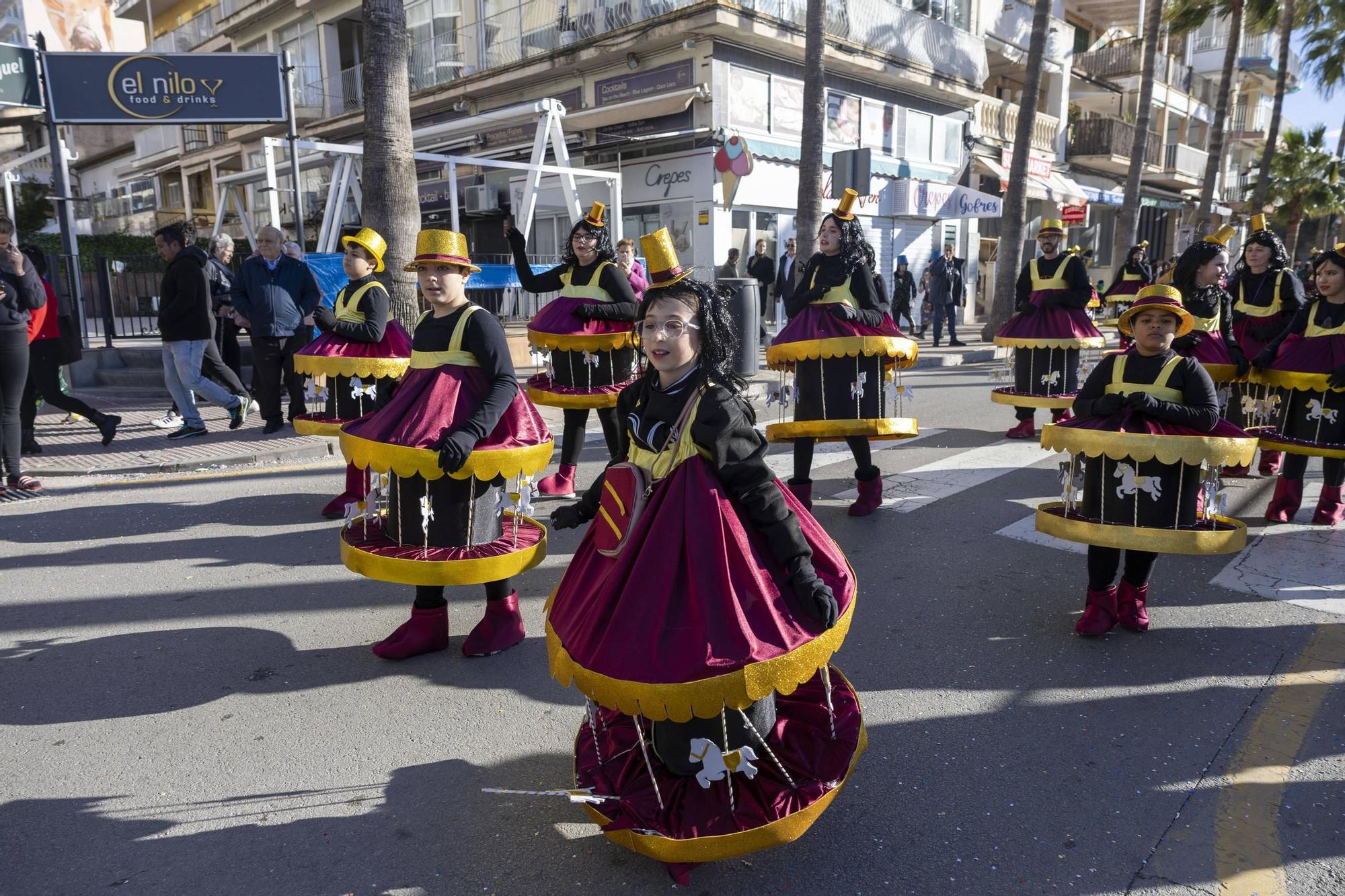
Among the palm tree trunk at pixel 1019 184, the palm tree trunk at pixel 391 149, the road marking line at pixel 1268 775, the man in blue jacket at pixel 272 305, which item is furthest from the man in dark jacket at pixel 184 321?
the palm tree trunk at pixel 1019 184

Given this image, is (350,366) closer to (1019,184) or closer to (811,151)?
(811,151)

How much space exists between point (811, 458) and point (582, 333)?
2.00 metres

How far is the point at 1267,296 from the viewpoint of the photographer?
7.00 metres

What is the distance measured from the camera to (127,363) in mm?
12398

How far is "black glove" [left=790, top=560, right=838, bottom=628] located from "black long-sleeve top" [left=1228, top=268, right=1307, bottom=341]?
19.2ft

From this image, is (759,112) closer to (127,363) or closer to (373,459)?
(127,363)

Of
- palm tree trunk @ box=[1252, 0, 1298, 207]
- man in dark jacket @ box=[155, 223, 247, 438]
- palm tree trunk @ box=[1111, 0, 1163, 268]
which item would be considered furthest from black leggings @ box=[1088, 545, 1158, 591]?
palm tree trunk @ box=[1252, 0, 1298, 207]

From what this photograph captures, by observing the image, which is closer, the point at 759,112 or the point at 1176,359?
the point at 1176,359

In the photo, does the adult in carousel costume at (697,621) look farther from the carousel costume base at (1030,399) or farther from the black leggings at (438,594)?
the carousel costume base at (1030,399)

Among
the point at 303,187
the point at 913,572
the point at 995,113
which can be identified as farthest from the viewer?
the point at 303,187

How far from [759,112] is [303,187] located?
17450 millimetres

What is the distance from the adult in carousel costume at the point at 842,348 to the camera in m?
6.11

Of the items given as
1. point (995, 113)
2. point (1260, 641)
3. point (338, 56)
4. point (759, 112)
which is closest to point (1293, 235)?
point (995, 113)

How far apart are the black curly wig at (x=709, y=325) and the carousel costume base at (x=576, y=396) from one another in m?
3.93
